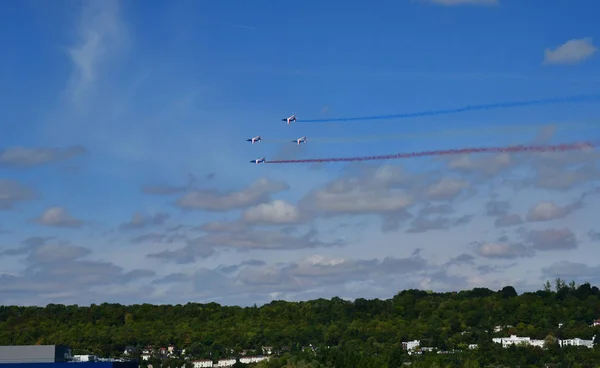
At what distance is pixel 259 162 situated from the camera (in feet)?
656

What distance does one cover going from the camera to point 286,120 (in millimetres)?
198875

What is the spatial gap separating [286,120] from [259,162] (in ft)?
31.2
